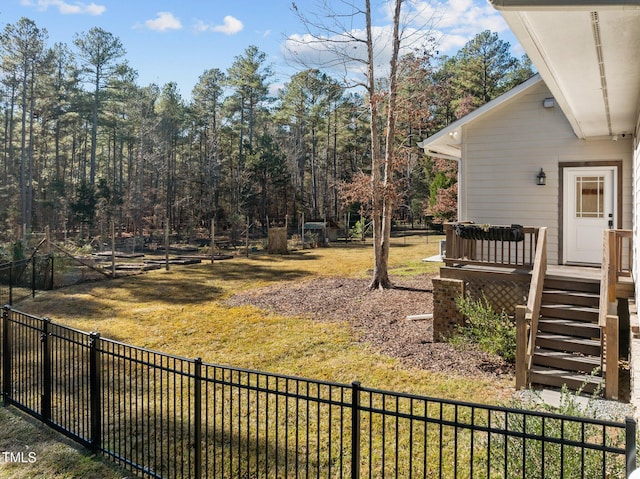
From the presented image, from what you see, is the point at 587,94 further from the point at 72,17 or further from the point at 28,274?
the point at 72,17

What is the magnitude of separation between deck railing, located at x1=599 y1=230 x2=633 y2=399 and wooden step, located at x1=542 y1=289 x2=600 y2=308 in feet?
0.82

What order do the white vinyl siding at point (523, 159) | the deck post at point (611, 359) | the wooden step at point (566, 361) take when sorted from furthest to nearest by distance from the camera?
the white vinyl siding at point (523, 159) < the wooden step at point (566, 361) < the deck post at point (611, 359)

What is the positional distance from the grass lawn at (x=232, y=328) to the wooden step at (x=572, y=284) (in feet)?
7.79

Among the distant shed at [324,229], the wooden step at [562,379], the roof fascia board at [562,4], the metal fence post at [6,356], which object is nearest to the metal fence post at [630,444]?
the roof fascia board at [562,4]

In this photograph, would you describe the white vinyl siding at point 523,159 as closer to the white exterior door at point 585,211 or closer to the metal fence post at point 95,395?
the white exterior door at point 585,211

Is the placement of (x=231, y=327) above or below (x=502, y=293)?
below

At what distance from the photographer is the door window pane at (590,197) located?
926 centimetres

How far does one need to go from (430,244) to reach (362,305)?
1718 centimetres

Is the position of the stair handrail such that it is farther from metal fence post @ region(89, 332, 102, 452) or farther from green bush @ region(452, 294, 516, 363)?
metal fence post @ region(89, 332, 102, 452)

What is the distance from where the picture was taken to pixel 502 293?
803 centimetres

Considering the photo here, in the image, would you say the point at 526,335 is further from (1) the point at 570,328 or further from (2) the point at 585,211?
(2) the point at 585,211

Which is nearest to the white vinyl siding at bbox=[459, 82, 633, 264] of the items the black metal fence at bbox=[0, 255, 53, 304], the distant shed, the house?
the house

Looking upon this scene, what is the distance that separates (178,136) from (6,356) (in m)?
43.9

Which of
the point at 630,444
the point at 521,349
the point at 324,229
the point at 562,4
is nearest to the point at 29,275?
the point at 521,349
